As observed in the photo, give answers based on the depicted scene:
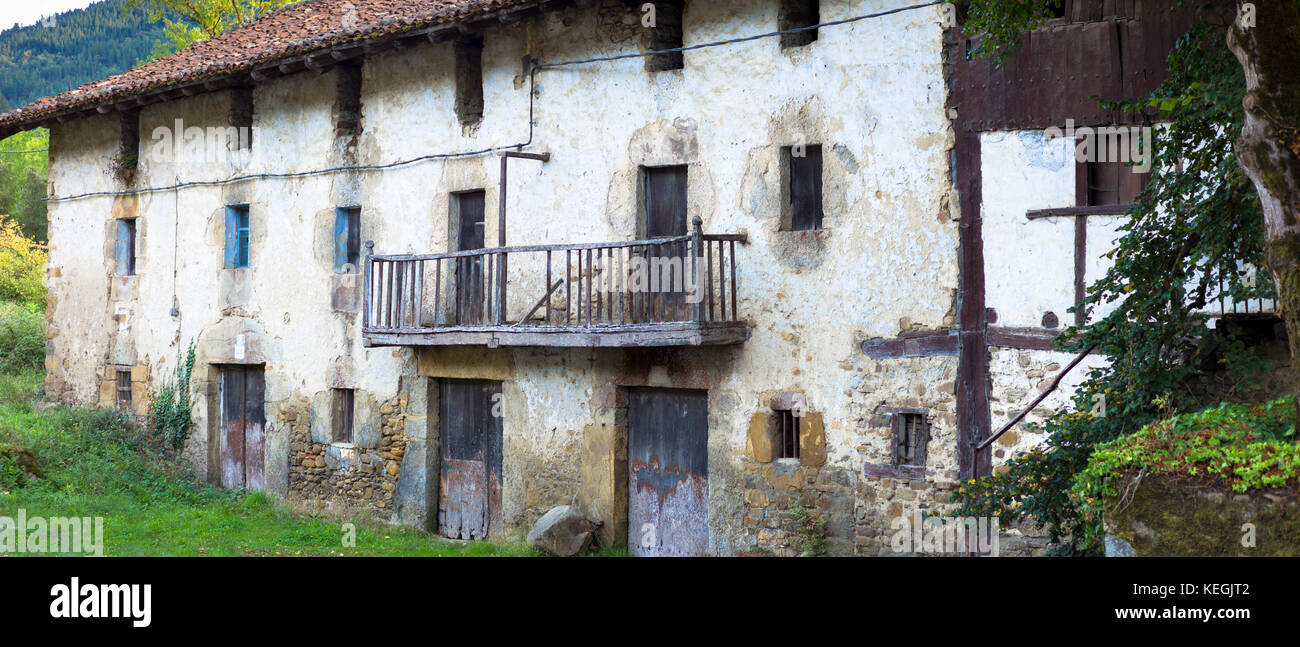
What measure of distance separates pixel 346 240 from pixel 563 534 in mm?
5180

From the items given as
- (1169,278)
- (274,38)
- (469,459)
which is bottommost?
(469,459)

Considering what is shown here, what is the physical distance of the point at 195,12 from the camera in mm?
23766

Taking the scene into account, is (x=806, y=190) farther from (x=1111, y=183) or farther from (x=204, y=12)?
(x=204, y=12)

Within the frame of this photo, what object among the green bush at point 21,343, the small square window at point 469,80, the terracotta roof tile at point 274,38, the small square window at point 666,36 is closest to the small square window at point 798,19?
the small square window at point 666,36

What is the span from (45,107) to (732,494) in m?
12.1

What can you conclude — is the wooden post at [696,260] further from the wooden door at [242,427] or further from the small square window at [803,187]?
the wooden door at [242,427]

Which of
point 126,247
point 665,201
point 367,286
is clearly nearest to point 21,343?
point 126,247

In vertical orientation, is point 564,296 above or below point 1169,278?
above

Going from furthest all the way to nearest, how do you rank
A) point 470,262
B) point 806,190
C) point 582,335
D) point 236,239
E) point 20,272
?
point 20,272, point 236,239, point 470,262, point 582,335, point 806,190

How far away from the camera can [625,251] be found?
1183 centimetres

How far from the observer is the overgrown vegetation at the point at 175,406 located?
1631 centimetres
